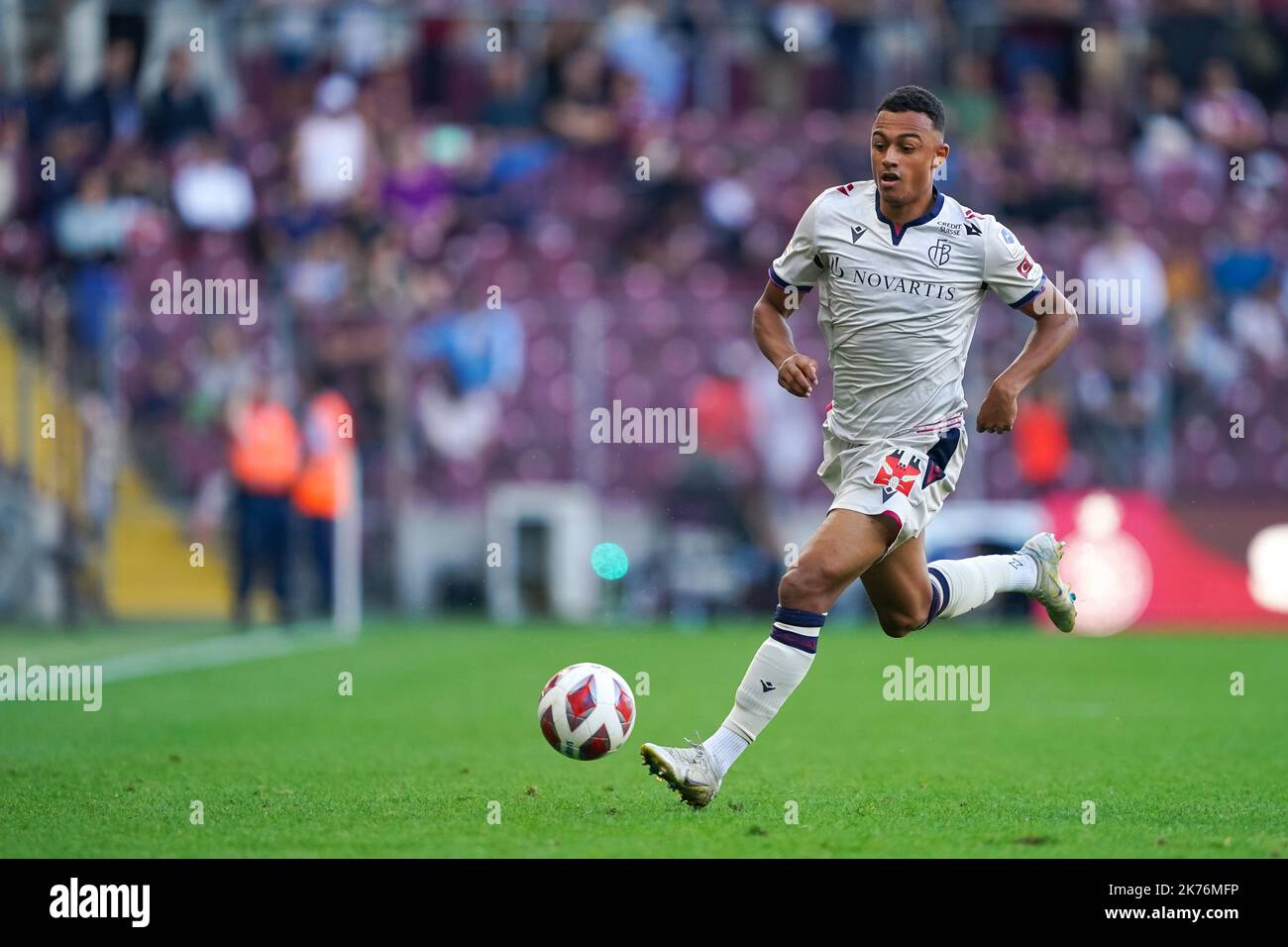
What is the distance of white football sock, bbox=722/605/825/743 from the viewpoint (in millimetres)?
6477

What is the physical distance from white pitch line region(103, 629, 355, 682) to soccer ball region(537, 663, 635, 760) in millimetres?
5910

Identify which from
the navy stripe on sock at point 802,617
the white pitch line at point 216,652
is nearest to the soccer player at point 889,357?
the navy stripe on sock at point 802,617

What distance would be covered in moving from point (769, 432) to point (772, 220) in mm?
2769

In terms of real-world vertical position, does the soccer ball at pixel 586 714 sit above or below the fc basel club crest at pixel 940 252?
below

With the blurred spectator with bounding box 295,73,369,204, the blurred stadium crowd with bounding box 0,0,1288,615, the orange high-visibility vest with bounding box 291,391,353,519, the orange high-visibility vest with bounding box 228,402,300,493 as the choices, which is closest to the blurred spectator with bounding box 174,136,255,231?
the blurred stadium crowd with bounding box 0,0,1288,615

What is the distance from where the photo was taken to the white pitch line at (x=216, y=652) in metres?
12.6

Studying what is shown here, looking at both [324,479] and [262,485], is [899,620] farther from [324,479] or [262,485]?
[324,479]

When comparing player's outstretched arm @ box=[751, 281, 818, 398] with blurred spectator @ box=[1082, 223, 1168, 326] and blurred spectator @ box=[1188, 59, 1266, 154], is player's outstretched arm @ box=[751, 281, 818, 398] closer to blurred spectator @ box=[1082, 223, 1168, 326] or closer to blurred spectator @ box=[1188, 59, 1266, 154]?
blurred spectator @ box=[1082, 223, 1168, 326]

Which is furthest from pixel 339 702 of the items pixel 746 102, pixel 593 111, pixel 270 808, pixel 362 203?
pixel 746 102

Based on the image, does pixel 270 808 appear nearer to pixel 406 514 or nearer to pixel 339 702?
pixel 339 702

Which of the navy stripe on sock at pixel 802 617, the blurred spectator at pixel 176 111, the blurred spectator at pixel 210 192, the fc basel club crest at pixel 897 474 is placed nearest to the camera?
the navy stripe on sock at pixel 802 617

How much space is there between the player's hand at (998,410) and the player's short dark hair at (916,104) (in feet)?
3.27

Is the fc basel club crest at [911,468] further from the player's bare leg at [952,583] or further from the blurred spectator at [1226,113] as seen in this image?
the blurred spectator at [1226,113]

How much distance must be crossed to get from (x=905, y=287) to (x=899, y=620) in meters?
1.33
